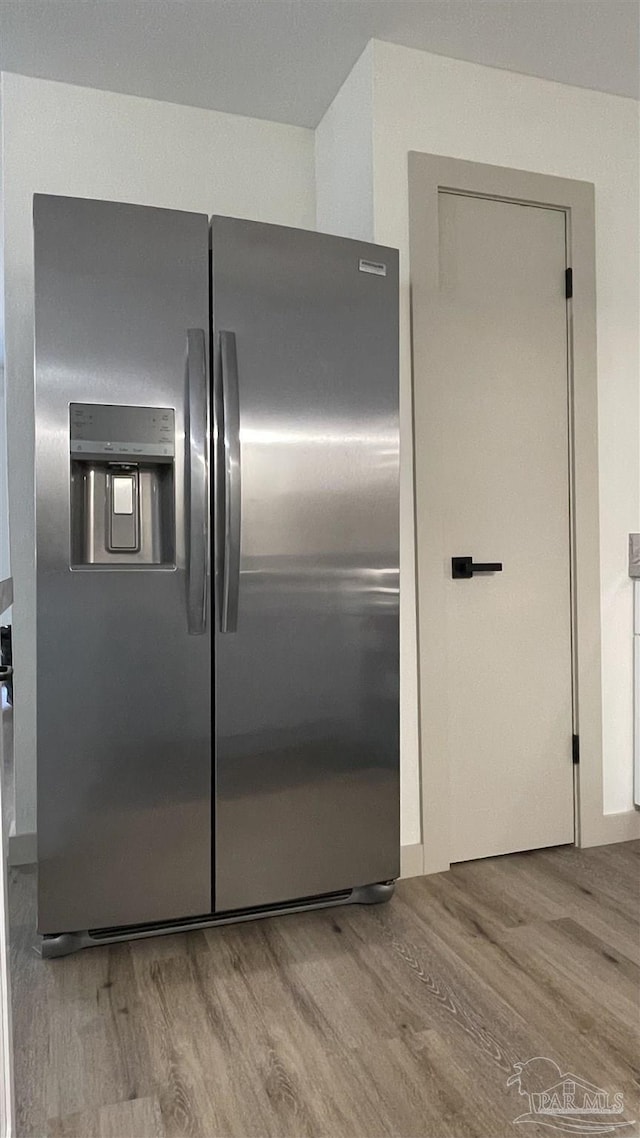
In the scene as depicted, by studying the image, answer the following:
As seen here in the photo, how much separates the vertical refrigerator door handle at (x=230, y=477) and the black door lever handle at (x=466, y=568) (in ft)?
2.75

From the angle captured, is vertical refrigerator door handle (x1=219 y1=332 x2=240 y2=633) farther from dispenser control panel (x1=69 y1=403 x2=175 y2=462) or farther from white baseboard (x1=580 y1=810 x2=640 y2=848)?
white baseboard (x1=580 y1=810 x2=640 y2=848)

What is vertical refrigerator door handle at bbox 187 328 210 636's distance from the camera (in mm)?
1909

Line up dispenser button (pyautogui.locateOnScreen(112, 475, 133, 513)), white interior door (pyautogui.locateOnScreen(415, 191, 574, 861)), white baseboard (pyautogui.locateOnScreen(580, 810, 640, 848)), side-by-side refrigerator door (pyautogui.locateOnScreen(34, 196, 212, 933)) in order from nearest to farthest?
side-by-side refrigerator door (pyautogui.locateOnScreen(34, 196, 212, 933))
dispenser button (pyautogui.locateOnScreen(112, 475, 133, 513))
white interior door (pyautogui.locateOnScreen(415, 191, 574, 861))
white baseboard (pyautogui.locateOnScreen(580, 810, 640, 848))

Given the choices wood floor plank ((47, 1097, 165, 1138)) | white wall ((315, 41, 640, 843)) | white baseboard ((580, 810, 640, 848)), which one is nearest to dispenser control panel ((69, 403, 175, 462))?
white wall ((315, 41, 640, 843))

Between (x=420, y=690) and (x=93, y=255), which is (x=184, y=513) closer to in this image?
(x=93, y=255)

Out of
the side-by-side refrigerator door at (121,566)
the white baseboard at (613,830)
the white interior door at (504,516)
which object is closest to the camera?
the side-by-side refrigerator door at (121,566)

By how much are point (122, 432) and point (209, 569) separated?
1.31ft

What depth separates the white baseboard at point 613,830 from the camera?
267 centimetres

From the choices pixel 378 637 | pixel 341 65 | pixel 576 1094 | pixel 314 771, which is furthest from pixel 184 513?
pixel 341 65

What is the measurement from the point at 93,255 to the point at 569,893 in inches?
86.9

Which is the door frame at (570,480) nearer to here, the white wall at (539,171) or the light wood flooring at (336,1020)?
the white wall at (539,171)

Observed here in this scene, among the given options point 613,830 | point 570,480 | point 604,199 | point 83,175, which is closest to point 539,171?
point 604,199

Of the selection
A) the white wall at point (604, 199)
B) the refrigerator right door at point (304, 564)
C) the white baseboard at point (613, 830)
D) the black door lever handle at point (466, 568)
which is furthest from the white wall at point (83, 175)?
the white baseboard at point (613, 830)

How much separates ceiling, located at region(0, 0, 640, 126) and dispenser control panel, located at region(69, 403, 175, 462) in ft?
4.12
